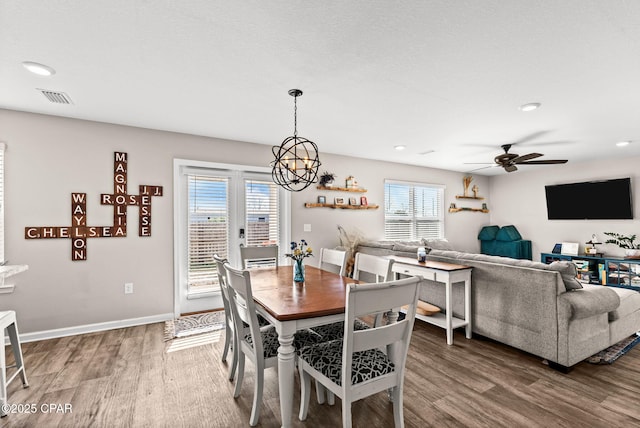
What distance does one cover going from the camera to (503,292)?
302 centimetres

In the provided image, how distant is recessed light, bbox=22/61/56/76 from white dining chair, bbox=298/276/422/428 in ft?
9.07

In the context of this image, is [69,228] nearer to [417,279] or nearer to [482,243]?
[417,279]

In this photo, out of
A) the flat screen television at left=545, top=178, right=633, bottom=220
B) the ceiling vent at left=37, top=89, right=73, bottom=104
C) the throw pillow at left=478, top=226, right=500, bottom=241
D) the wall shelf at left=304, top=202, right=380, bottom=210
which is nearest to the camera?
the ceiling vent at left=37, top=89, right=73, bottom=104

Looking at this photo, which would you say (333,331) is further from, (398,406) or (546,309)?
(546,309)

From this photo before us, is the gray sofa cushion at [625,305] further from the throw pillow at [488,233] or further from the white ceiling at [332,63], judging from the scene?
the throw pillow at [488,233]

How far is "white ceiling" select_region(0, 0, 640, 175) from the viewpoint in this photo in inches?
68.3

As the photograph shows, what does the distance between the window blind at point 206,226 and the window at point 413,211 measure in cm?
306

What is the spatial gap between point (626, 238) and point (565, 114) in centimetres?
382

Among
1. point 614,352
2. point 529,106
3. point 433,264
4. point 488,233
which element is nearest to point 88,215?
point 433,264

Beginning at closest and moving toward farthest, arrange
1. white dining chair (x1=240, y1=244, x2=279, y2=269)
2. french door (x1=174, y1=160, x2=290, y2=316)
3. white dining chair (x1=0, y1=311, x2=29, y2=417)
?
white dining chair (x1=0, y1=311, x2=29, y2=417) < white dining chair (x1=240, y1=244, x2=279, y2=269) < french door (x1=174, y1=160, x2=290, y2=316)

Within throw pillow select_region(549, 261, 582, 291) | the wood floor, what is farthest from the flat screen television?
throw pillow select_region(549, 261, 582, 291)

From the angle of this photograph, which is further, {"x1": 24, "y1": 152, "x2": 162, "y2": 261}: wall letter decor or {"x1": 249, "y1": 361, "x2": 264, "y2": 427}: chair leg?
{"x1": 24, "y1": 152, "x2": 162, "y2": 261}: wall letter decor

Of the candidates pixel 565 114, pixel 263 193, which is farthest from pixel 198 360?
pixel 565 114

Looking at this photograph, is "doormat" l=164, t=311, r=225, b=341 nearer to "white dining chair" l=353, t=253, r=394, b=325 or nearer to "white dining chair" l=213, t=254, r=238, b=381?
"white dining chair" l=213, t=254, r=238, b=381
